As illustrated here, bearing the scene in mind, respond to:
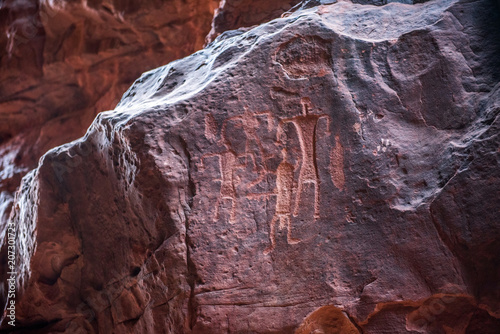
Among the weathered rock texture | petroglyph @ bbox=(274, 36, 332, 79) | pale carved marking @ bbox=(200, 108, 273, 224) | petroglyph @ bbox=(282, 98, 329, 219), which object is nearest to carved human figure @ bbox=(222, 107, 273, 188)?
pale carved marking @ bbox=(200, 108, 273, 224)

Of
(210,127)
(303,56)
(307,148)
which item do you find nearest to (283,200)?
(307,148)

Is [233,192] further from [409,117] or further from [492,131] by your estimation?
[492,131]

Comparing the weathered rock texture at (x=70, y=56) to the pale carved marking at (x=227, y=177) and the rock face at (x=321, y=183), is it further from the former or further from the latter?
the pale carved marking at (x=227, y=177)

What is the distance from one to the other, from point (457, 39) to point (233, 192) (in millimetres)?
1347

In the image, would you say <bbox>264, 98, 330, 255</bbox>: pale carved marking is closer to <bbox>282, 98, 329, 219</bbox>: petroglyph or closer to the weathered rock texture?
<bbox>282, 98, 329, 219</bbox>: petroglyph

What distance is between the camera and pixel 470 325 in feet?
6.45

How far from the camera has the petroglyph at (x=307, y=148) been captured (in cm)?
214

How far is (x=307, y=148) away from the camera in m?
2.18

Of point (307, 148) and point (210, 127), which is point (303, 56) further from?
point (210, 127)

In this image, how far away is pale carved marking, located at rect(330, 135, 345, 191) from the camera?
2131 millimetres

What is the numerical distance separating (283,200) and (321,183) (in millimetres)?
198

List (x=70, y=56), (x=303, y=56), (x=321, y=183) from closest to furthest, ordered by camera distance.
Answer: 1. (x=321, y=183)
2. (x=303, y=56)
3. (x=70, y=56)

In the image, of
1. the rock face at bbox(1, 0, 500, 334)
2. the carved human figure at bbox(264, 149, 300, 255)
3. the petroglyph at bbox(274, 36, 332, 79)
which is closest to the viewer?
the rock face at bbox(1, 0, 500, 334)

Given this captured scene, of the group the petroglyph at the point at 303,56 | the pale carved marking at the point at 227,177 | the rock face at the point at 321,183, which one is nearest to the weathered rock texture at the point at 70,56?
the rock face at the point at 321,183
